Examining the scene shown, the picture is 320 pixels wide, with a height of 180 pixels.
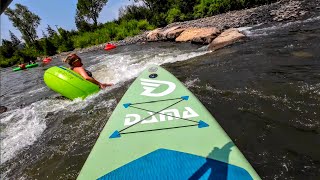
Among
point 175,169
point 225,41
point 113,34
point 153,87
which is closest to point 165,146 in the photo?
point 175,169

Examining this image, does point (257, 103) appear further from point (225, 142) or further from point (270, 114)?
point (225, 142)

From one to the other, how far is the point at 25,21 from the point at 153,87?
153 feet

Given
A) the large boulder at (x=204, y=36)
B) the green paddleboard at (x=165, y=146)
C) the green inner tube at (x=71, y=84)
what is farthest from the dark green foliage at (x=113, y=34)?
the green paddleboard at (x=165, y=146)

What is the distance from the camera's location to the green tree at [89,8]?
130 feet

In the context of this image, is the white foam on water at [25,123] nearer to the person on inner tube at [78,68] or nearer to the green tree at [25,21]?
the person on inner tube at [78,68]

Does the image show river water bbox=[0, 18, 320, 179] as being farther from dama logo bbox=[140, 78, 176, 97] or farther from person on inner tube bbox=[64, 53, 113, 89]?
dama logo bbox=[140, 78, 176, 97]

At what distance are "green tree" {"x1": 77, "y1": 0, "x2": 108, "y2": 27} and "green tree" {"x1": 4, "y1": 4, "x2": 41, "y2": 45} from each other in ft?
35.4

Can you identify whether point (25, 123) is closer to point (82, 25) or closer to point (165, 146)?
point (165, 146)

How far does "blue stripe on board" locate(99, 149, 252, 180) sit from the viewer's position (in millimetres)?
2589

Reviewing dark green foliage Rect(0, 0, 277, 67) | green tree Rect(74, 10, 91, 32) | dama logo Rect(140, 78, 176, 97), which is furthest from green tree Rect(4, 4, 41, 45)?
dama logo Rect(140, 78, 176, 97)

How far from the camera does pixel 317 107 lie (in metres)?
4.33

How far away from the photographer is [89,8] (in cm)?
4000

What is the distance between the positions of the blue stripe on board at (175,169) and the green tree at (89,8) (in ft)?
128

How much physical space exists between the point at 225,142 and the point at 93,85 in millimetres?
5035
